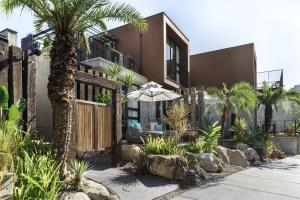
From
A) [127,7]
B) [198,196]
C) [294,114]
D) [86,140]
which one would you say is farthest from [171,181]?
[294,114]

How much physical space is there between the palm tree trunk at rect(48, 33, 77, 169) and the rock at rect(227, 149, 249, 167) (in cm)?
802

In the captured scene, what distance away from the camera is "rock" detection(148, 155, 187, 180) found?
833cm

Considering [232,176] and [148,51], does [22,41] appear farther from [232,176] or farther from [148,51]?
[232,176]

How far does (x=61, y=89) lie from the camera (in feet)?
20.5

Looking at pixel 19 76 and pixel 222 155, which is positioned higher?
pixel 19 76

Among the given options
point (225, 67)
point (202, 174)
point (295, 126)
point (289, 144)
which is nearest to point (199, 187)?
point (202, 174)

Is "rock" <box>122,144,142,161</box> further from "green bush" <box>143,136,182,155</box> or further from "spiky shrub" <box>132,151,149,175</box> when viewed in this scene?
"spiky shrub" <box>132,151,149,175</box>

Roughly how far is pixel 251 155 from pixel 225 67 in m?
15.1

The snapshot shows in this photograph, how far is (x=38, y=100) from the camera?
1090 centimetres

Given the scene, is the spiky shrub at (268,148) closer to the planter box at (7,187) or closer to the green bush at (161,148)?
the green bush at (161,148)

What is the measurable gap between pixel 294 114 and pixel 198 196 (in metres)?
20.7

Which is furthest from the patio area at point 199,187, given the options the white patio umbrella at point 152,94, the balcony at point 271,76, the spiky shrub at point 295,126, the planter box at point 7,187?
the balcony at point 271,76

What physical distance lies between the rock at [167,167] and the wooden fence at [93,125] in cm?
155

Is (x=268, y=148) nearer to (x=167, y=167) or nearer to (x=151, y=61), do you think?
(x=151, y=61)
